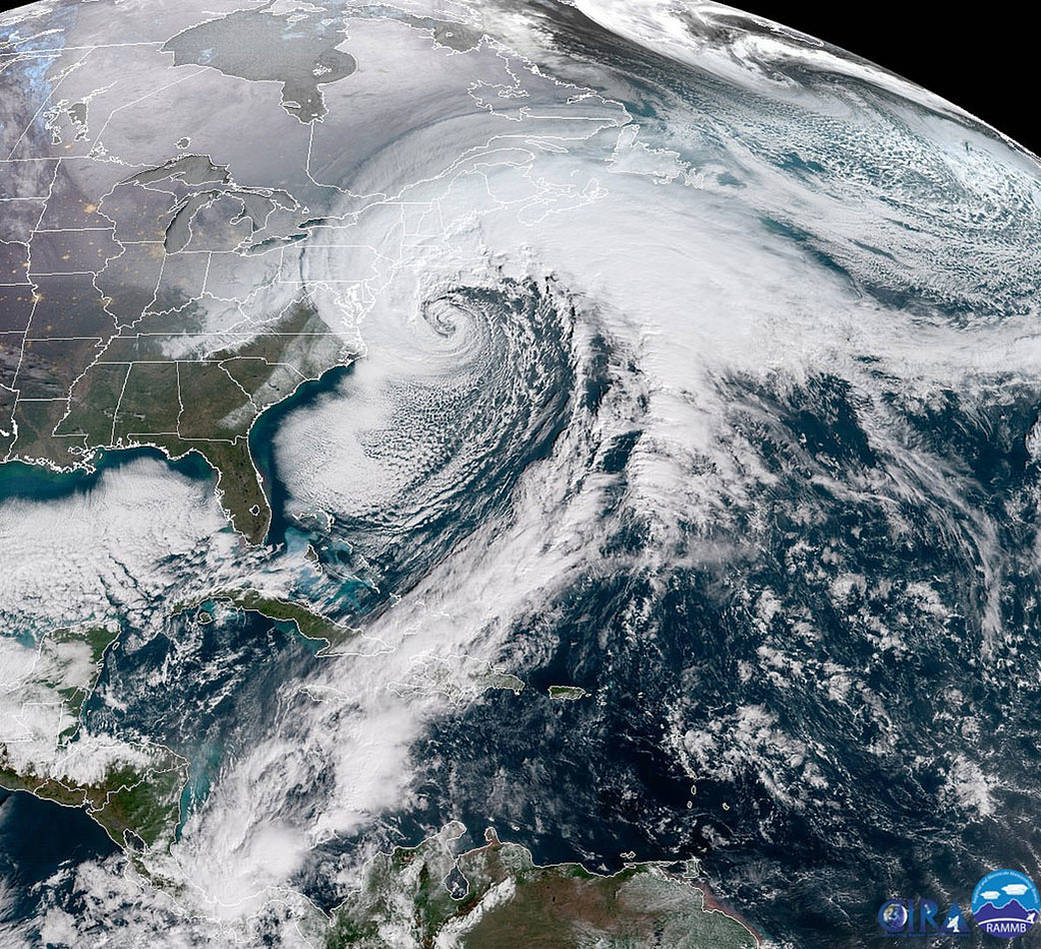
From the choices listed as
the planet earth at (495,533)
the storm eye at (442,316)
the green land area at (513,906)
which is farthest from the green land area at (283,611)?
the storm eye at (442,316)

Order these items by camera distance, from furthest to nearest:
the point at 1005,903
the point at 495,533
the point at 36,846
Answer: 1. the point at 495,533
2. the point at 36,846
3. the point at 1005,903

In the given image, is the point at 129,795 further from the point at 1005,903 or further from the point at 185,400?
the point at 1005,903

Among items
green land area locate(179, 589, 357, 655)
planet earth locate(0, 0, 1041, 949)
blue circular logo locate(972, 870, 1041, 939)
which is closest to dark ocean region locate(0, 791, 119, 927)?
planet earth locate(0, 0, 1041, 949)

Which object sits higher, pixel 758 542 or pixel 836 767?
pixel 758 542

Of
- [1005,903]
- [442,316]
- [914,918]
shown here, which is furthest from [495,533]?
[1005,903]

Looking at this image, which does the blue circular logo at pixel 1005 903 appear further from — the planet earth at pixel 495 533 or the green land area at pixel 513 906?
the green land area at pixel 513 906

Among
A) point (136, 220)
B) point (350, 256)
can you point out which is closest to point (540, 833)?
point (350, 256)

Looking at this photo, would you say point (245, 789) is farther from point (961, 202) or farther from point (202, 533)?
point (961, 202)
